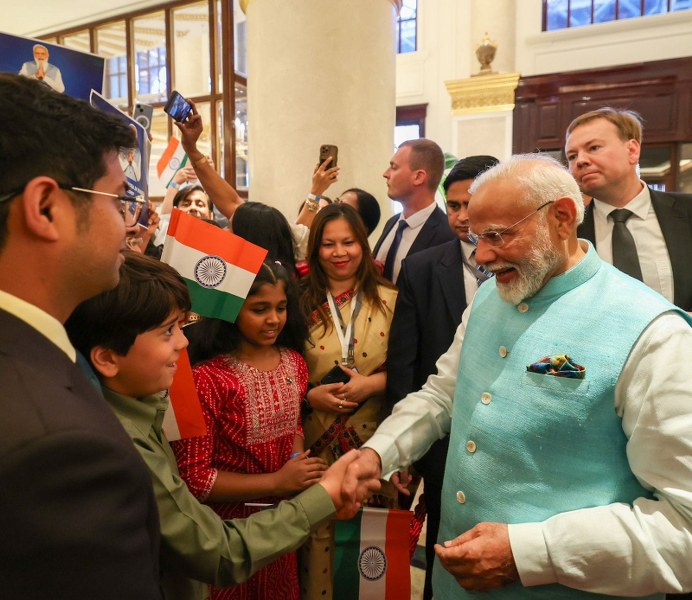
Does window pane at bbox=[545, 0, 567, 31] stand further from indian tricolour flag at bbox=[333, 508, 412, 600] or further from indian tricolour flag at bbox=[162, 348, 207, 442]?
indian tricolour flag at bbox=[162, 348, 207, 442]

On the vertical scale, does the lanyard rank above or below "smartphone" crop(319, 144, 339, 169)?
below

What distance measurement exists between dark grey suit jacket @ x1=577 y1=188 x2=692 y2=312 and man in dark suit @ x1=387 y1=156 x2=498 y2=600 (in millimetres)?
543

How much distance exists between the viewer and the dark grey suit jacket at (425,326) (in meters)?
2.01

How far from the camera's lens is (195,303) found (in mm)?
1534

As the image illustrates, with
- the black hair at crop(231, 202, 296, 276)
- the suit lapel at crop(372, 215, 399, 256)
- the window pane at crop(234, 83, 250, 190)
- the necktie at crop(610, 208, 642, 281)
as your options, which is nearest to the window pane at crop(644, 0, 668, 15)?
the window pane at crop(234, 83, 250, 190)

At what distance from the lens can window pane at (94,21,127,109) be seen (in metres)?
7.09

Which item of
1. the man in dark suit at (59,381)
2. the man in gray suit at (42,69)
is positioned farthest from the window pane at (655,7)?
the man in dark suit at (59,381)

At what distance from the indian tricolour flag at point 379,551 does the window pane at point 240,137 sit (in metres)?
5.39

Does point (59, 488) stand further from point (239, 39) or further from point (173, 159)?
point (239, 39)

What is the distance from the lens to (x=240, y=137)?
21.5 ft

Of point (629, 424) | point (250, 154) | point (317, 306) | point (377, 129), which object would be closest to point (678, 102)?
point (377, 129)

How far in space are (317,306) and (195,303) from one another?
63 cm

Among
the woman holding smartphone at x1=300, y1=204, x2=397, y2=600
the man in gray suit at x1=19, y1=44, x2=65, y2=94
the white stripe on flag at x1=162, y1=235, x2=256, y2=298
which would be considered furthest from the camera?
the woman holding smartphone at x1=300, y1=204, x2=397, y2=600

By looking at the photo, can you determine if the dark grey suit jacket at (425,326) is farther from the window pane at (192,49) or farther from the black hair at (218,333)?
the window pane at (192,49)
